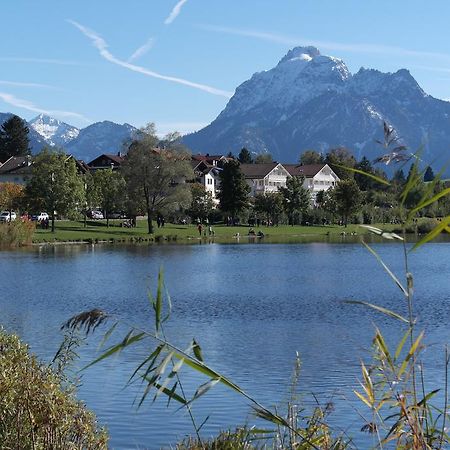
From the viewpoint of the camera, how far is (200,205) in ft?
419

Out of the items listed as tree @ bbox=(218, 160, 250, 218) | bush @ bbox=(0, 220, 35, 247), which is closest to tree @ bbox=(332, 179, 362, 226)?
tree @ bbox=(218, 160, 250, 218)

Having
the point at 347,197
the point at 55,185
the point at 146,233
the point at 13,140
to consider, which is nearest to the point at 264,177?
the point at 347,197

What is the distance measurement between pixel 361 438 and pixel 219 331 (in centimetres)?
1422

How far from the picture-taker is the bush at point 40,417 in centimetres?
983

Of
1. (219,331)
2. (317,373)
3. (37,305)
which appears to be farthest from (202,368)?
(37,305)

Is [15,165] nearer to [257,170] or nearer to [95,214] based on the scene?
[95,214]

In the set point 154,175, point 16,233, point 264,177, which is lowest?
point 16,233

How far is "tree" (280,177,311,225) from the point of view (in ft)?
456

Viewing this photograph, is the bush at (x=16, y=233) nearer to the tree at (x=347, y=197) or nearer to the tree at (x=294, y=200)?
the tree at (x=347, y=197)

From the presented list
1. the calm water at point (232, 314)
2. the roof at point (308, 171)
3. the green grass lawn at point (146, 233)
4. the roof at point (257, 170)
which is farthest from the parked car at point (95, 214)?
the roof at point (308, 171)

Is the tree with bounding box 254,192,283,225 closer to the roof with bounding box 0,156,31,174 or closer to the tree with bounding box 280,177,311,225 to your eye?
the tree with bounding box 280,177,311,225

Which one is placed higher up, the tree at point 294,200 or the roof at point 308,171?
the roof at point 308,171

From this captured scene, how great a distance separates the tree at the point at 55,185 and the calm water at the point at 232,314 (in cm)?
1839

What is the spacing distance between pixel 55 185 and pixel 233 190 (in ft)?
122
